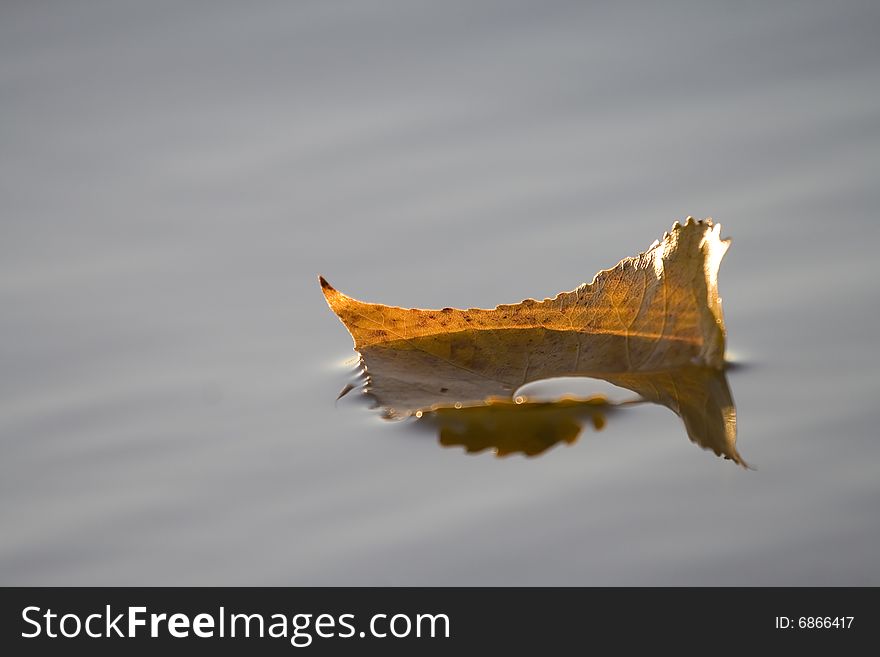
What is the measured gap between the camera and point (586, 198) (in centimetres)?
312

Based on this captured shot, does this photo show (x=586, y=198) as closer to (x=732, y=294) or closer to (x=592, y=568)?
(x=732, y=294)

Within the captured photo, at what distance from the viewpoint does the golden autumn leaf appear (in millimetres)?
2174

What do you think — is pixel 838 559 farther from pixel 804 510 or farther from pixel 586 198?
→ pixel 586 198

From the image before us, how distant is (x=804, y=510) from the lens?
1807 mm

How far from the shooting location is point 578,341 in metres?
2.29

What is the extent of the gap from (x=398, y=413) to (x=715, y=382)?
0.58 metres

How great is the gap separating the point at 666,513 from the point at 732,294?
2.91ft

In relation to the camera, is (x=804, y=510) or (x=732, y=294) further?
(x=732, y=294)

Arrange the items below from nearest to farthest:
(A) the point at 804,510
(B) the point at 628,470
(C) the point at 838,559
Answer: (C) the point at 838,559 → (A) the point at 804,510 → (B) the point at 628,470

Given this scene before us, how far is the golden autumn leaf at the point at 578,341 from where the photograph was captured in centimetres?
217

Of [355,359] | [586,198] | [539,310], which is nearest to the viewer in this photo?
[539,310]

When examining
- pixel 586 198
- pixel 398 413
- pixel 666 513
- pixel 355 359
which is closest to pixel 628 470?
pixel 666 513

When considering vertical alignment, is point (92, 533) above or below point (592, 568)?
above

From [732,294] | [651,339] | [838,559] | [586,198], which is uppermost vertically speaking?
[586,198]
